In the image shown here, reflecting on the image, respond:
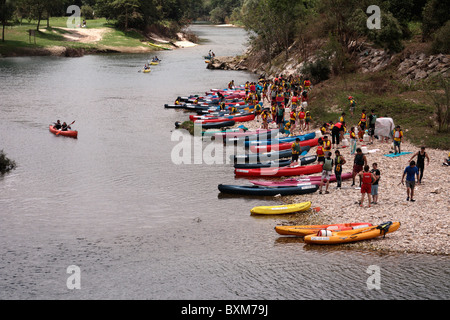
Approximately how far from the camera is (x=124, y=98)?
60156 mm

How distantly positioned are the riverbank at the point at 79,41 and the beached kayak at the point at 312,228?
78135 millimetres

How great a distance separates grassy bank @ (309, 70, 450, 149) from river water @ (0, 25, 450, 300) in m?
11.7

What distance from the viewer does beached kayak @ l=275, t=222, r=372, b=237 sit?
2320cm

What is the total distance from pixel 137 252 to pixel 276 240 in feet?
19.8

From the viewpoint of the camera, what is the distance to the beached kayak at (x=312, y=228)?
2320 cm

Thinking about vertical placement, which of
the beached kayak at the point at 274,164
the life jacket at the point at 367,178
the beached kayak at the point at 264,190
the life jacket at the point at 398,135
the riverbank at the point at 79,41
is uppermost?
the riverbank at the point at 79,41

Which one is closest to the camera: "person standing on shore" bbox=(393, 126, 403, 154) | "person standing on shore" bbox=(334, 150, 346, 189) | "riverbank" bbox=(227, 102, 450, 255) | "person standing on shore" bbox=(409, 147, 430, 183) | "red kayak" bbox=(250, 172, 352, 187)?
"riverbank" bbox=(227, 102, 450, 255)

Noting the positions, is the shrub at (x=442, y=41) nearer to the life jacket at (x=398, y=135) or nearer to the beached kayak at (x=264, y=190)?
the life jacket at (x=398, y=135)

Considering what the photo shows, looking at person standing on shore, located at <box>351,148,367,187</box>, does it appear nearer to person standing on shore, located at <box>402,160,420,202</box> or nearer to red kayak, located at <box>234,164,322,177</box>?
person standing on shore, located at <box>402,160,420,202</box>

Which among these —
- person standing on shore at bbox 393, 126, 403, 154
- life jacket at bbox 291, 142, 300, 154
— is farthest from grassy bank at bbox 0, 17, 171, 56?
person standing on shore at bbox 393, 126, 403, 154

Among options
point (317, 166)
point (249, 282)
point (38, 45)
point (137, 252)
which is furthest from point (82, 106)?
point (38, 45)

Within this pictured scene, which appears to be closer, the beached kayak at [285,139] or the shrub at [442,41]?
the beached kayak at [285,139]

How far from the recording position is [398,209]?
80.9 feet

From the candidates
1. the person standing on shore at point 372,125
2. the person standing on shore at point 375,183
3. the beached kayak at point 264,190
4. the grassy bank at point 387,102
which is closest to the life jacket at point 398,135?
the person standing on shore at point 372,125
